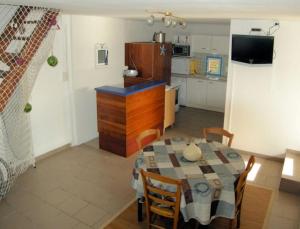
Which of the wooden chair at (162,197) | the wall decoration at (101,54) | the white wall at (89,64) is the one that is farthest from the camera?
the wall decoration at (101,54)

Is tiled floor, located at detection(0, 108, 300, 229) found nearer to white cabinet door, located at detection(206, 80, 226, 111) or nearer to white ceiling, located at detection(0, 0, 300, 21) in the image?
white ceiling, located at detection(0, 0, 300, 21)

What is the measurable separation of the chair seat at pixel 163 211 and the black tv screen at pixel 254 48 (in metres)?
2.93

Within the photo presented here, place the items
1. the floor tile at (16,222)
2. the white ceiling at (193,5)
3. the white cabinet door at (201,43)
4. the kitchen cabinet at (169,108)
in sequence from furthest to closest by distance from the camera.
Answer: the white cabinet door at (201,43) < the kitchen cabinet at (169,108) < the floor tile at (16,222) < the white ceiling at (193,5)

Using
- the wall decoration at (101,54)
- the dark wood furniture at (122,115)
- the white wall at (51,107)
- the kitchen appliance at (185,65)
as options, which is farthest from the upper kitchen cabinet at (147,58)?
the white wall at (51,107)

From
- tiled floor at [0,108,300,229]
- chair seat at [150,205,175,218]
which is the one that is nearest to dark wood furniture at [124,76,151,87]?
tiled floor at [0,108,300,229]

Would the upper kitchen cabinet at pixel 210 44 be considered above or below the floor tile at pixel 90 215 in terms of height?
above

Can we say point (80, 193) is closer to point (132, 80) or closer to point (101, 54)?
point (101, 54)

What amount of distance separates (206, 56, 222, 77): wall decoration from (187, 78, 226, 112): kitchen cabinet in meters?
0.46

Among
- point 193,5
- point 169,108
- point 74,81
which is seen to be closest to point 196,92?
point 169,108

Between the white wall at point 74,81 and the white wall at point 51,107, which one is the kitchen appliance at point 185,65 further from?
the white wall at point 51,107

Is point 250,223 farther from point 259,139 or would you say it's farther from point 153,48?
point 153,48

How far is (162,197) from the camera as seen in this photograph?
9.42 feet

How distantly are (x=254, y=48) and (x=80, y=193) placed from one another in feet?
11.2

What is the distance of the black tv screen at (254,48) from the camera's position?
4.55 metres
